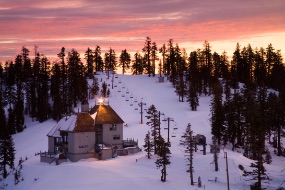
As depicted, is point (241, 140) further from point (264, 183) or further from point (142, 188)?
point (142, 188)

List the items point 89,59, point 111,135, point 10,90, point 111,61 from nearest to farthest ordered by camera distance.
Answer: point 111,135 → point 10,90 → point 89,59 → point 111,61

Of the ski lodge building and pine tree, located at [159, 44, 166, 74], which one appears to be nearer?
the ski lodge building

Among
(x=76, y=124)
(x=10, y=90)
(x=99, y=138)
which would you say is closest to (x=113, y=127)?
(x=99, y=138)

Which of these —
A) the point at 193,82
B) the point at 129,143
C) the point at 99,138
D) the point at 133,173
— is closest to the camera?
the point at 133,173

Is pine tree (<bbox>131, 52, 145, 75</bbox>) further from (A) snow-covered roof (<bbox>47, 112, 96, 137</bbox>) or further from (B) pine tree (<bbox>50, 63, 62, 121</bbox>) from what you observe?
(A) snow-covered roof (<bbox>47, 112, 96, 137</bbox>)

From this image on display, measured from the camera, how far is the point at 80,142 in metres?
64.0

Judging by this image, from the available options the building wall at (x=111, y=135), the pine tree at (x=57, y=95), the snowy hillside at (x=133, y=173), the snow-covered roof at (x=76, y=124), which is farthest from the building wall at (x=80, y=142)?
the pine tree at (x=57, y=95)

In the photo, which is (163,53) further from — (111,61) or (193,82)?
(193,82)

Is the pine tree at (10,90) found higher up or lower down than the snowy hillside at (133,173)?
higher up

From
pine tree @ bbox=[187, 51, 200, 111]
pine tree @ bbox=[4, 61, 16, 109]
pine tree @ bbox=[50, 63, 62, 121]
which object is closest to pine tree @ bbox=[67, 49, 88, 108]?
pine tree @ bbox=[50, 63, 62, 121]

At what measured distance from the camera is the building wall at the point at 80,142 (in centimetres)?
6334

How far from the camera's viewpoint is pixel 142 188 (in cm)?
4991

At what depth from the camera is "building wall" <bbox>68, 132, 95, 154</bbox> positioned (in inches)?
2494

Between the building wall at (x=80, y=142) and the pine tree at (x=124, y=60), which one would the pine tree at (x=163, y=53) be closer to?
the pine tree at (x=124, y=60)
